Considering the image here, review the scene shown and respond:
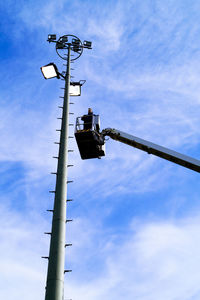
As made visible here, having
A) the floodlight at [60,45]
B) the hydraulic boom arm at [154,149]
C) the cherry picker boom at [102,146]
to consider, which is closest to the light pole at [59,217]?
the floodlight at [60,45]

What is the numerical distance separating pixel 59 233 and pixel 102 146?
28.1 feet

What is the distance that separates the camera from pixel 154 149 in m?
14.5

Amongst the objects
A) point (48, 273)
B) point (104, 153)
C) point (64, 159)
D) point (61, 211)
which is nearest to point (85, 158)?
point (104, 153)

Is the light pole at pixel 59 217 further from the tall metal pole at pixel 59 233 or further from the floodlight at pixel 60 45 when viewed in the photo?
the floodlight at pixel 60 45

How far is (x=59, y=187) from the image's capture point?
22.0ft

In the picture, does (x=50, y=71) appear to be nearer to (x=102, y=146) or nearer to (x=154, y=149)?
(x=102, y=146)

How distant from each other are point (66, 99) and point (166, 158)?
7385 mm

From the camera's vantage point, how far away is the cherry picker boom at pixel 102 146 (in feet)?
43.9

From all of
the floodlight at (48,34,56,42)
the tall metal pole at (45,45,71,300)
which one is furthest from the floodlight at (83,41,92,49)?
the tall metal pole at (45,45,71,300)

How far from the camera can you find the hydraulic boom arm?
13.6 meters

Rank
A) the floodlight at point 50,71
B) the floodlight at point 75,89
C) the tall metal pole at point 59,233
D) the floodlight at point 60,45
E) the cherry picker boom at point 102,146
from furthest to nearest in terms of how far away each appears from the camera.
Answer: the cherry picker boom at point 102,146 → the floodlight at point 60,45 → the floodlight at point 75,89 → the floodlight at point 50,71 → the tall metal pole at point 59,233

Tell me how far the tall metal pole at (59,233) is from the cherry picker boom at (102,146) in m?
5.38

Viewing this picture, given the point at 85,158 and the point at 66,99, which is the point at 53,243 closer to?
the point at 66,99

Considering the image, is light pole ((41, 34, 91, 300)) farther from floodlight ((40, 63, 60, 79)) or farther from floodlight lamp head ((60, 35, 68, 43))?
floodlight lamp head ((60, 35, 68, 43))
